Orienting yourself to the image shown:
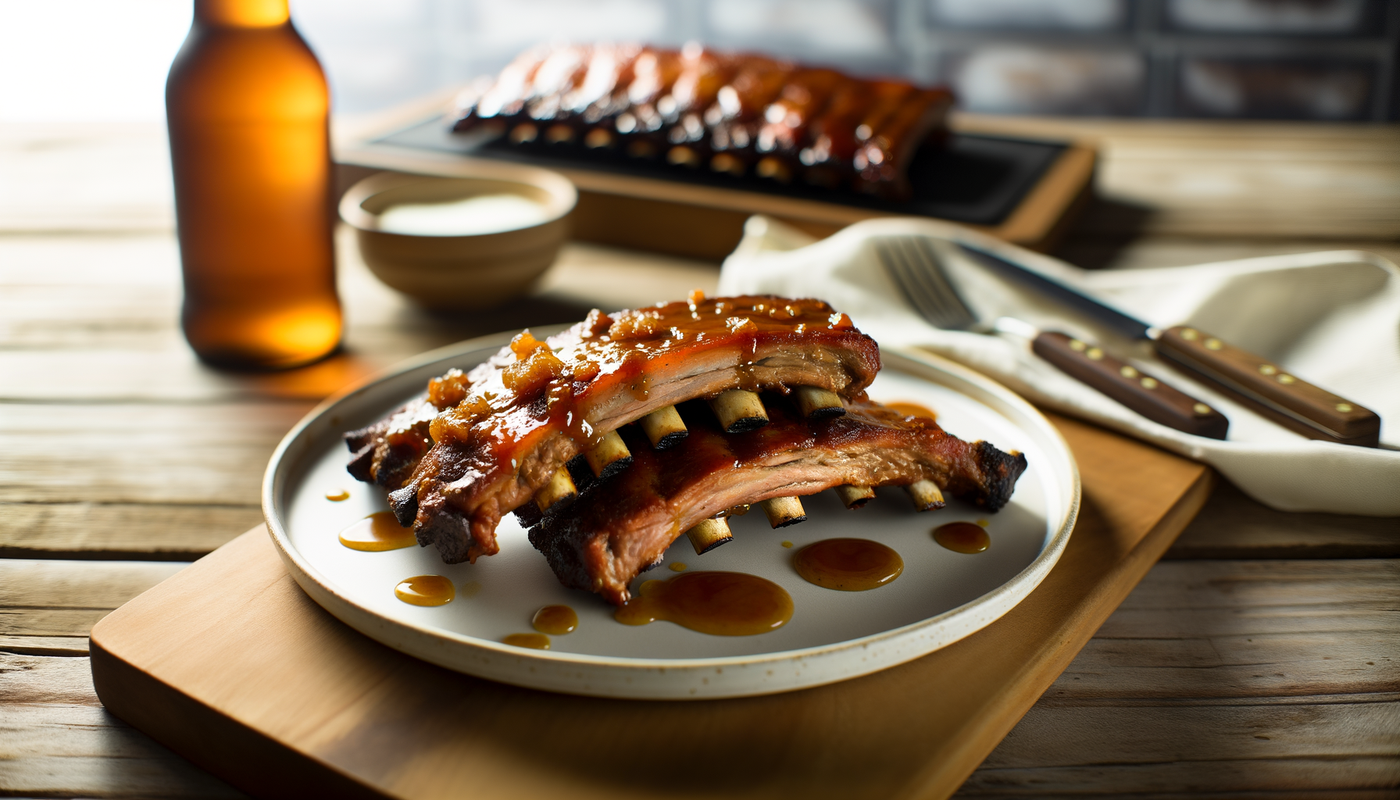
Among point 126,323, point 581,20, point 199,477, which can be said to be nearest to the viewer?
point 199,477

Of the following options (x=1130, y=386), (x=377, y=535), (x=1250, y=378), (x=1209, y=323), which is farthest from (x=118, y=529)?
(x=1209, y=323)

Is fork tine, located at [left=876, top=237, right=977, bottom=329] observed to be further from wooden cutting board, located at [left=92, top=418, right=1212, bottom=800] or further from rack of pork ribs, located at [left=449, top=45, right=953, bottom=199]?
wooden cutting board, located at [left=92, top=418, right=1212, bottom=800]

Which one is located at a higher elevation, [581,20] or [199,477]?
[581,20]

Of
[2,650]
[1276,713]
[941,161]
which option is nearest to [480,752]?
[2,650]

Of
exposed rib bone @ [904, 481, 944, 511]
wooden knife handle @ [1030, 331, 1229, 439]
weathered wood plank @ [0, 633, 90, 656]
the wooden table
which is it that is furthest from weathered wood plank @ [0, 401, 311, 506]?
wooden knife handle @ [1030, 331, 1229, 439]

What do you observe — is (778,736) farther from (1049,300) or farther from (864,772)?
(1049,300)

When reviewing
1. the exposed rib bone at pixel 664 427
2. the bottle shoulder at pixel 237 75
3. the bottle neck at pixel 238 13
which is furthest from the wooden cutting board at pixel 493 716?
the bottle neck at pixel 238 13

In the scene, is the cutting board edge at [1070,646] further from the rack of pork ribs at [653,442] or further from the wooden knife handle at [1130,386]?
the rack of pork ribs at [653,442]
